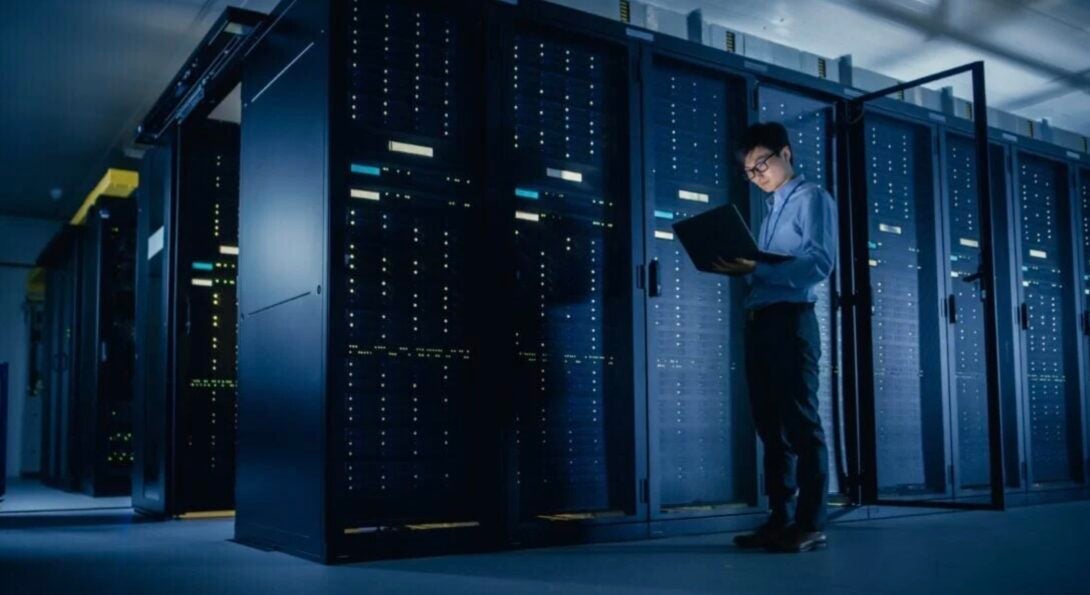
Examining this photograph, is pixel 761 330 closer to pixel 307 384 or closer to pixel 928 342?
pixel 307 384

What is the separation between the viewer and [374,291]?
305 centimetres

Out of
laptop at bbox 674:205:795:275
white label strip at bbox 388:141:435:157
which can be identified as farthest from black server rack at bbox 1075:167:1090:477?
white label strip at bbox 388:141:435:157

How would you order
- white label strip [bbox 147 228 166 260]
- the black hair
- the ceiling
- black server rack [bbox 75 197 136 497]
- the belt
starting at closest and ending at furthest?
the belt
the black hair
white label strip [bbox 147 228 166 260]
the ceiling
black server rack [bbox 75 197 136 497]

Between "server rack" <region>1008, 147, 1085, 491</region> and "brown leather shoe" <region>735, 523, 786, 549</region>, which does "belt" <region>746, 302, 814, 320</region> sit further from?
"server rack" <region>1008, 147, 1085, 491</region>

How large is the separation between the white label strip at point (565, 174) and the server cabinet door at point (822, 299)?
3.74 ft

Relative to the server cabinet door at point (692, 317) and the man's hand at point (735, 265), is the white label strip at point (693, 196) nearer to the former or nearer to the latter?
the server cabinet door at point (692, 317)

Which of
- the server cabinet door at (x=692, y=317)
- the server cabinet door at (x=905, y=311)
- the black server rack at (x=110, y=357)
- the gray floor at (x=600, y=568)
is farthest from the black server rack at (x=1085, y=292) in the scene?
Result: the black server rack at (x=110, y=357)

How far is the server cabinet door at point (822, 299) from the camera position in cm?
426

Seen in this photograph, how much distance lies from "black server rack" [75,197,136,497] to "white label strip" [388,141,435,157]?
4.30m

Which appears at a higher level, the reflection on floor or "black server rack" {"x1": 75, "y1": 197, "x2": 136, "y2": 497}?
"black server rack" {"x1": 75, "y1": 197, "x2": 136, "y2": 497}

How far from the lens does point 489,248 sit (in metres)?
3.28

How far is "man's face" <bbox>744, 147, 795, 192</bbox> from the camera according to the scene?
334 cm

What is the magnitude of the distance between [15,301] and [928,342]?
10757 mm

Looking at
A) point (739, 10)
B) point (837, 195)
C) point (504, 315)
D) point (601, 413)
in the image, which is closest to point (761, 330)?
point (601, 413)
